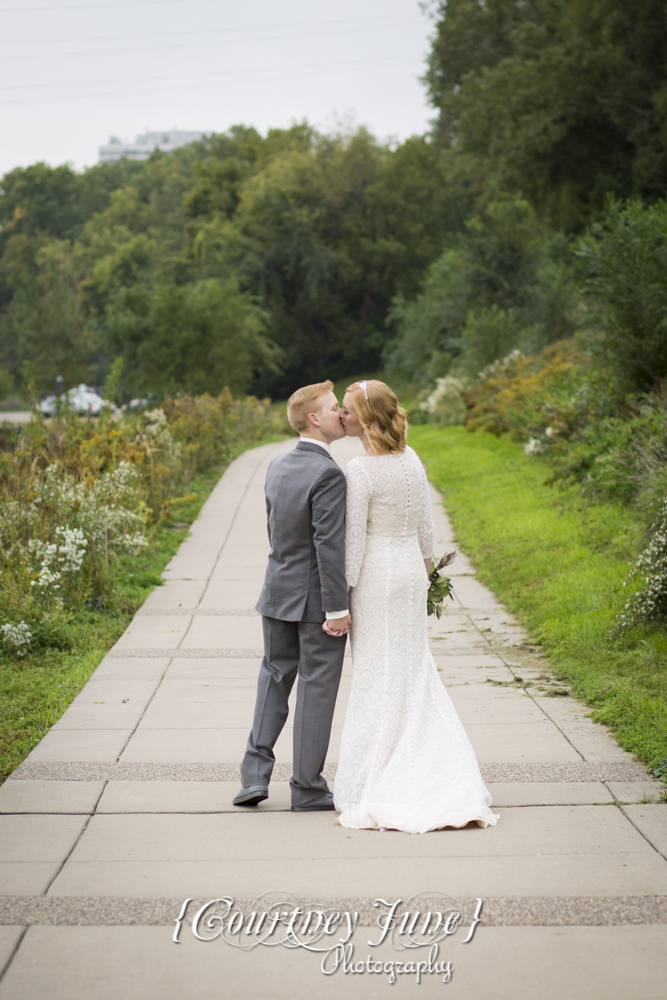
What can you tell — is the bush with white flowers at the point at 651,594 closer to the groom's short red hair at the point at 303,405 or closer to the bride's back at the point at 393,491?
the bride's back at the point at 393,491

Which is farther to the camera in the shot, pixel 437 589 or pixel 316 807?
pixel 437 589

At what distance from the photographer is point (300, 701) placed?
409 centimetres

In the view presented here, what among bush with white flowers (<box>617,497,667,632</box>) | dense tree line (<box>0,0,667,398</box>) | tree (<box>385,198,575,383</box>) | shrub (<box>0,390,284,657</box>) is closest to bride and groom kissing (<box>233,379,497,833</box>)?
bush with white flowers (<box>617,497,667,632</box>)

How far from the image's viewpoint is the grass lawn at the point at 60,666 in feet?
16.8

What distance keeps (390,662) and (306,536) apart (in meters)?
0.69

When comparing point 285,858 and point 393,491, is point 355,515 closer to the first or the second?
point 393,491

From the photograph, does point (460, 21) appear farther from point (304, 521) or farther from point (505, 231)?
point (304, 521)

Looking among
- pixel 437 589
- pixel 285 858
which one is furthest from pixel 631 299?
pixel 285 858

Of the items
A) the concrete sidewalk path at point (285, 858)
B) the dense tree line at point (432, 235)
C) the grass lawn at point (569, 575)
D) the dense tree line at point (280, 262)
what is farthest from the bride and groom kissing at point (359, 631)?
the dense tree line at point (280, 262)

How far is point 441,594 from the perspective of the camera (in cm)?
438

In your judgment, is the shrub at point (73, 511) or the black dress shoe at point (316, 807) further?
the shrub at point (73, 511)

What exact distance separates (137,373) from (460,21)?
14015 mm

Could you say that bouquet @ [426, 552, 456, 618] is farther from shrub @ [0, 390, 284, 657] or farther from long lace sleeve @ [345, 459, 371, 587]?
shrub @ [0, 390, 284, 657]

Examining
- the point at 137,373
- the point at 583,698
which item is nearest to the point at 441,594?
the point at 583,698
